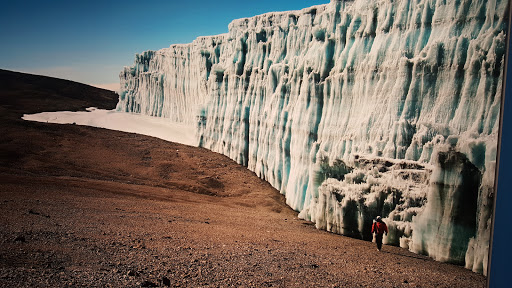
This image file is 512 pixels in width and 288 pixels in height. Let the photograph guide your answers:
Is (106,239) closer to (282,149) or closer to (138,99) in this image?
(282,149)

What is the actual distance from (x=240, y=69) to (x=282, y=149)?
982cm

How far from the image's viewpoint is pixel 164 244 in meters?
8.68

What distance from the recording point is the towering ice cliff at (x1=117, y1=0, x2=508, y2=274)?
8.57 m

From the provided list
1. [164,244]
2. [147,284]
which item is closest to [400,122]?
[164,244]

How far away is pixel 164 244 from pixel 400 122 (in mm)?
6987

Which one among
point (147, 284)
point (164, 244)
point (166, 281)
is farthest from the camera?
point (164, 244)

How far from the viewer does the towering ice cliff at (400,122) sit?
8.57 m

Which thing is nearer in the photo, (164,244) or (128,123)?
(164,244)

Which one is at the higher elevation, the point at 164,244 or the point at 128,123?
the point at 128,123

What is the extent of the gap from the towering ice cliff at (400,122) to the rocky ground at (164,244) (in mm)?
931

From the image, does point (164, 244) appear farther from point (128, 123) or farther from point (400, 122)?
point (128, 123)

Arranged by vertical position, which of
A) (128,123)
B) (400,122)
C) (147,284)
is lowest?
(147,284)

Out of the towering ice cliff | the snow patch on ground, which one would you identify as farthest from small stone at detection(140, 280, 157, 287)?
the snow patch on ground

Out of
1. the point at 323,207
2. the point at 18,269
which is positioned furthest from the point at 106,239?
the point at 323,207
